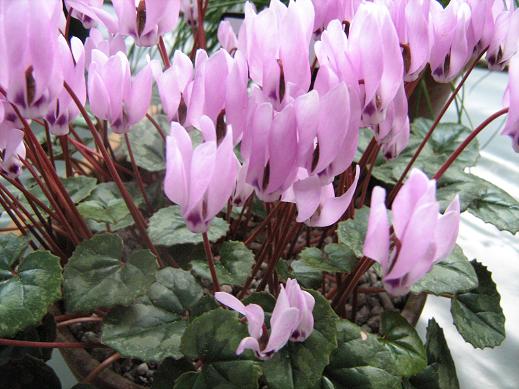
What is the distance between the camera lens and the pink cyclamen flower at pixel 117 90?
0.55 m

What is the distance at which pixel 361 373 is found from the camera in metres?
0.55

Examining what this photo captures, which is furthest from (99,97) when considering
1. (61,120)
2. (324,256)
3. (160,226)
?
(324,256)

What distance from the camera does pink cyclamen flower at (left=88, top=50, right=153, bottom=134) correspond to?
0.55m

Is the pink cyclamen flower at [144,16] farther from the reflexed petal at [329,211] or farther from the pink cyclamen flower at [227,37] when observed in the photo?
the reflexed petal at [329,211]

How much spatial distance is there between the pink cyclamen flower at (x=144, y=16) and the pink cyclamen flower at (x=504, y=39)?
350 millimetres

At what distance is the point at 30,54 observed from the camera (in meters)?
0.43

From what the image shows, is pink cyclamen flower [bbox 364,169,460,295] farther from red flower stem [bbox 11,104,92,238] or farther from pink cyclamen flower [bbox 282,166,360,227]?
red flower stem [bbox 11,104,92,238]

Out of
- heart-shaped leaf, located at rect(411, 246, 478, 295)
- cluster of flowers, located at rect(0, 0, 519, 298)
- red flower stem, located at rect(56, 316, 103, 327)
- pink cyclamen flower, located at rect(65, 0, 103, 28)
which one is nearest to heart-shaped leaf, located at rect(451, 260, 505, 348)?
heart-shaped leaf, located at rect(411, 246, 478, 295)

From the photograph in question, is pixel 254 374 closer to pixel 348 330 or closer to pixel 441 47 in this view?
pixel 348 330

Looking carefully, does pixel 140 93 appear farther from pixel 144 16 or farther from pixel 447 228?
pixel 447 228

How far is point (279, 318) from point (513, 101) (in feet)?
0.95

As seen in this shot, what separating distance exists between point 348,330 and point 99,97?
333mm

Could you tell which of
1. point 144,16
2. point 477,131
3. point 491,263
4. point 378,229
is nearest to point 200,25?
point 144,16

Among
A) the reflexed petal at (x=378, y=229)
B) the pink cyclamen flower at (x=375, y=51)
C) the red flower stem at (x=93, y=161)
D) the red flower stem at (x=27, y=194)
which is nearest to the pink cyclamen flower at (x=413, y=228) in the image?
the reflexed petal at (x=378, y=229)
